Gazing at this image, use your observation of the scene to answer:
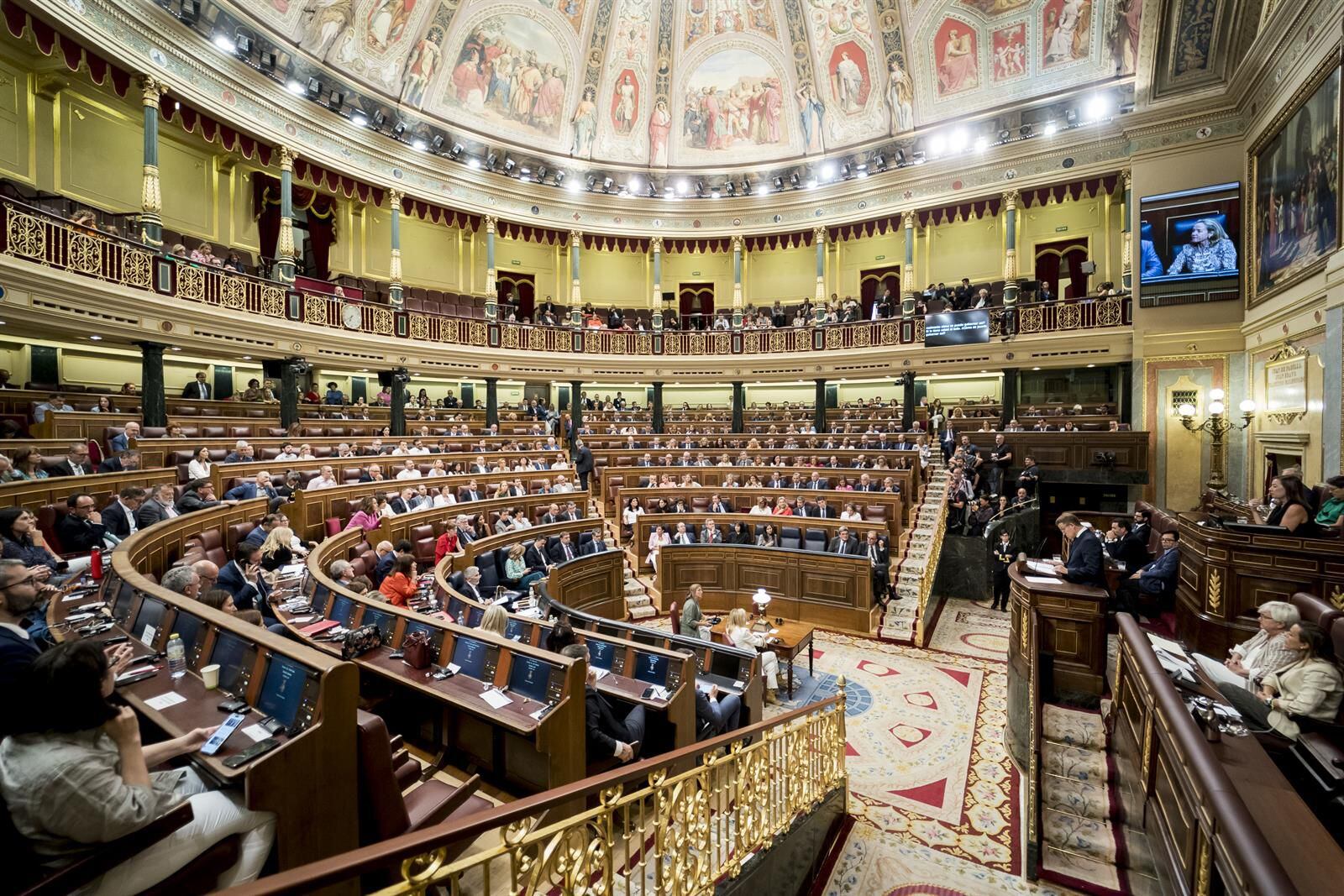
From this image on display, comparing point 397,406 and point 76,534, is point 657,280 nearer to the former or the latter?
point 397,406

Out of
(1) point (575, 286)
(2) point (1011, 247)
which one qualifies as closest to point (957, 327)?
(2) point (1011, 247)

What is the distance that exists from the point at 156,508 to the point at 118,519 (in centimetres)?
45

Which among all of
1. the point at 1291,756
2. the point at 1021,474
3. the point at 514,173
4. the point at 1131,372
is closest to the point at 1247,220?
the point at 1131,372

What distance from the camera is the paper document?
2813 mm

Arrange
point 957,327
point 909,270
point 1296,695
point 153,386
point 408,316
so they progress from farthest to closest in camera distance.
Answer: point 909,270, point 957,327, point 408,316, point 153,386, point 1296,695

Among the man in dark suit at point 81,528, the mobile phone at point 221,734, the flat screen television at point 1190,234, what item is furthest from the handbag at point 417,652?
the flat screen television at point 1190,234

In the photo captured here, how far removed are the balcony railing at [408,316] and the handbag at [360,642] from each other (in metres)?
8.51

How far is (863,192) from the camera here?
703 inches

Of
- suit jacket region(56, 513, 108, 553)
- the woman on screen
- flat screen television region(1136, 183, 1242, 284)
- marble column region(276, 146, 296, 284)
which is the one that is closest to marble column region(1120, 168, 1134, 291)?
flat screen television region(1136, 183, 1242, 284)

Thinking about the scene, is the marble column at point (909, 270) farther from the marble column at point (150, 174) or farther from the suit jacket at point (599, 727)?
the marble column at point (150, 174)

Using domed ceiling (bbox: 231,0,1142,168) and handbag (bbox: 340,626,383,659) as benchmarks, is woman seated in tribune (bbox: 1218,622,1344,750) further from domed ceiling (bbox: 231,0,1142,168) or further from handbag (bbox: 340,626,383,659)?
domed ceiling (bbox: 231,0,1142,168)

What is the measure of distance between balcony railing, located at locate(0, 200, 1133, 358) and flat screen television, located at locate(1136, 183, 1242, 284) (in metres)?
1.87

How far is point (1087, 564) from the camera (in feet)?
15.4

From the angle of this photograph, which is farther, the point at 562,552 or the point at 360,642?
the point at 562,552
